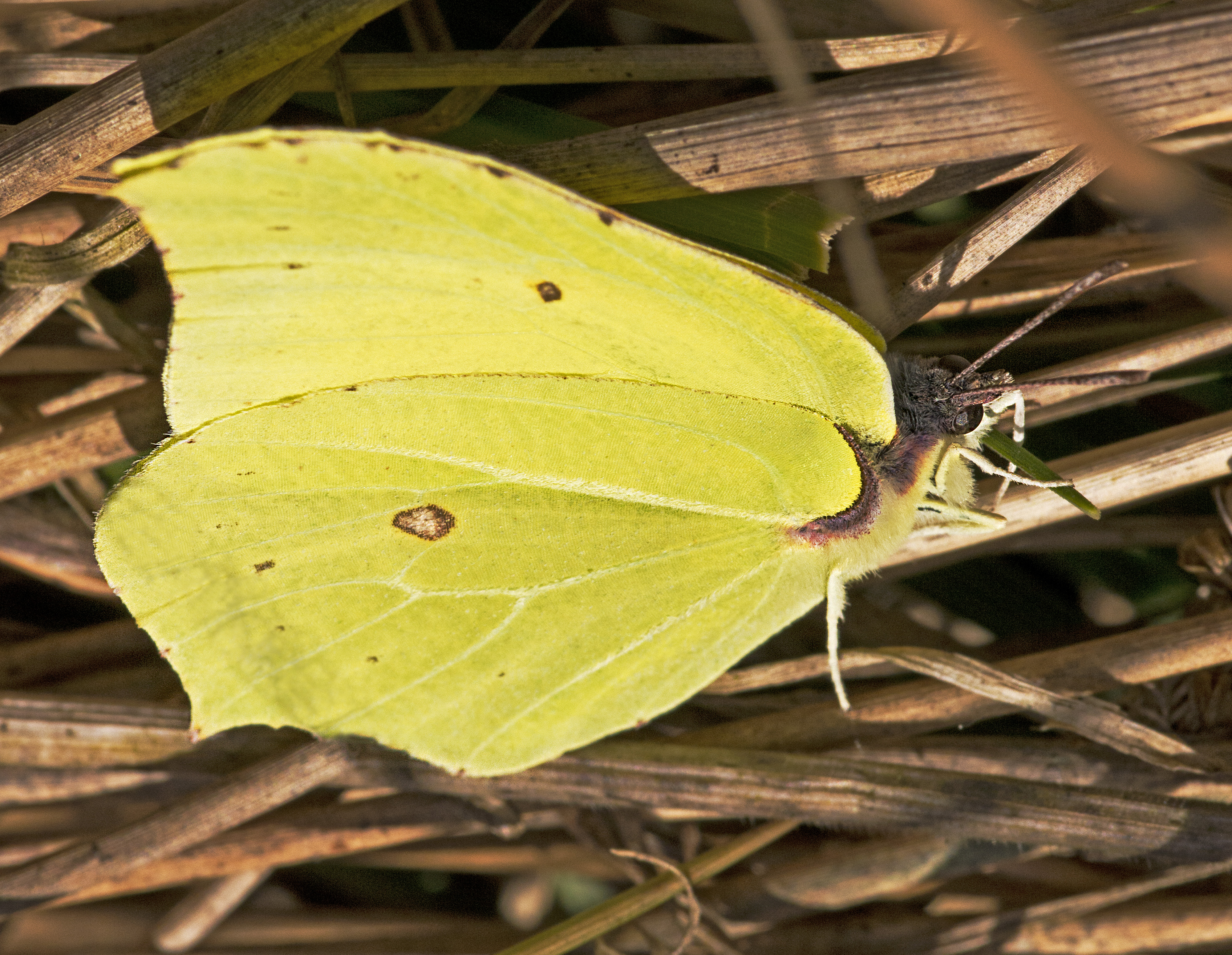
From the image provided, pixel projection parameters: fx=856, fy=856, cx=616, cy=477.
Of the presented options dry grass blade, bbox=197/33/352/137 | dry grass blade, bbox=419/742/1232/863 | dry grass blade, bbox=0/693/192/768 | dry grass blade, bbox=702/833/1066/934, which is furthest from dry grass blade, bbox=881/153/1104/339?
dry grass blade, bbox=0/693/192/768

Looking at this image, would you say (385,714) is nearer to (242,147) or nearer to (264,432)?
(264,432)

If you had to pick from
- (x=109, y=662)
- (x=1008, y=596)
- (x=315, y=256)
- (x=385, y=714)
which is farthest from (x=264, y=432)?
(x=1008, y=596)

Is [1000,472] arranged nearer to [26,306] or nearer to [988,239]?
[988,239]

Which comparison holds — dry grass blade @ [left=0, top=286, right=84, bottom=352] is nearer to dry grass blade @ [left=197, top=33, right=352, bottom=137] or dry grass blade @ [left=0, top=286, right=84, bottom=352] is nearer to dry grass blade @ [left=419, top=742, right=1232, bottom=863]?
dry grass blade @ [left=197, top=33, right=352, bottom=137]

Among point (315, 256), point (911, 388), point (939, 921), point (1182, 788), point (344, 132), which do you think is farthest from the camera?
point (939, 921)

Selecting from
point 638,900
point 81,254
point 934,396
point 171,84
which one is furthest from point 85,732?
point 934,396
